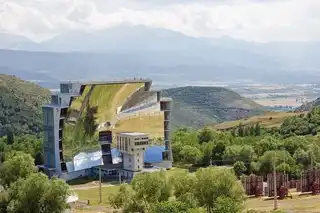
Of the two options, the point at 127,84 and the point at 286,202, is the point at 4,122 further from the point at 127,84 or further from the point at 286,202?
the point at 286,202

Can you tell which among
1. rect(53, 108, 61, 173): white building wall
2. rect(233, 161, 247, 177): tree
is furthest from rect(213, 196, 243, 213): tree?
rect(53, 108, 61, 173): white building wall

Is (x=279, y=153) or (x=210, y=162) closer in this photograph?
(x=279, y=153)

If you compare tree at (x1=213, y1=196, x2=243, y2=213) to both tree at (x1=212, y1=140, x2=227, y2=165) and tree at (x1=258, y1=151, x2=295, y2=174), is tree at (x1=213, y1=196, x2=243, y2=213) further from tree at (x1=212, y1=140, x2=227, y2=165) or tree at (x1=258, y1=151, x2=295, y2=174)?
tree at (x1=212, y1=140, x2=227, y2=165)

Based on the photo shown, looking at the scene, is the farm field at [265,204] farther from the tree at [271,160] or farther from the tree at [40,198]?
the tree at [271,160]

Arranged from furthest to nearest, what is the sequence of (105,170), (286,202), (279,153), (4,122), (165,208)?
(4,122) < (105,170) < (279,153) < (286,202) < (165,208)

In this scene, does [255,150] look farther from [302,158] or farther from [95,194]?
[95,194]

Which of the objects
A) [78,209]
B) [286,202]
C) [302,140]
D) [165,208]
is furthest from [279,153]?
[165,208]

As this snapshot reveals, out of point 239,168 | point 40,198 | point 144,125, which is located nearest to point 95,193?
point 239,168
